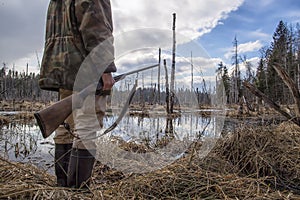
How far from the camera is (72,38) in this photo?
6.12 ft

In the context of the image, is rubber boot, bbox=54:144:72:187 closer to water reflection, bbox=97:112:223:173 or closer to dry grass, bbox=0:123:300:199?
dry grass, bbox=0:123:300:199

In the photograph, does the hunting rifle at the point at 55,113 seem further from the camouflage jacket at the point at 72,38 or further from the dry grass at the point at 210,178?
the dry grass at the point at 210,178

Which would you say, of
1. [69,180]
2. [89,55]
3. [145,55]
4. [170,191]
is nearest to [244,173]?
[170,191]

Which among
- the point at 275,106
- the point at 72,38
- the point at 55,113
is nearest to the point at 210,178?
the point at 55,113

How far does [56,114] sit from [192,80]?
184 cm

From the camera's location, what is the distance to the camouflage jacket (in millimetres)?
1748

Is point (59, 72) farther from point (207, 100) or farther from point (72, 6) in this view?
point (207, 100)

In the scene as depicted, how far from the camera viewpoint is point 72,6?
1.81 m

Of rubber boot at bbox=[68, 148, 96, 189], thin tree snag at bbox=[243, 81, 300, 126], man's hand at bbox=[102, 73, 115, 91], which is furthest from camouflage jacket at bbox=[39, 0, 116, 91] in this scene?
thin tree snag at bbox=[243, 81, 300, 126]

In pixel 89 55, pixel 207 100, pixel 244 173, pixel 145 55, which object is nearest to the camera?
pixel 89 55

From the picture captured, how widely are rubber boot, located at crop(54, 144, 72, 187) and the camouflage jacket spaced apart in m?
0.48

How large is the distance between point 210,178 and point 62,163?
1121 millimetres

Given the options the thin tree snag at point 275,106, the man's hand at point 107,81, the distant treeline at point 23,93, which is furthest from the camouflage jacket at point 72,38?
the distant treeline at point 23,93

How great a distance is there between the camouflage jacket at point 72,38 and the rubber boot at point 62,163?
1.58 ft
